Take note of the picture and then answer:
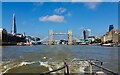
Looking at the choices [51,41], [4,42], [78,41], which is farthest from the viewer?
[78,41]

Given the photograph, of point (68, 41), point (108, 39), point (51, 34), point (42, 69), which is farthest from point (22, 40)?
point (42, 69)

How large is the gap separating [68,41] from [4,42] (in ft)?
81.4

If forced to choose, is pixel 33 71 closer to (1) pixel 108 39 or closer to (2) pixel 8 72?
(2) pixel 8 72

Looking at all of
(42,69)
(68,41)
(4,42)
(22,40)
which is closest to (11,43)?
(4,42)

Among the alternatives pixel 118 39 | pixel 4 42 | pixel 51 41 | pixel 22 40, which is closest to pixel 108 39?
pixel 118 39

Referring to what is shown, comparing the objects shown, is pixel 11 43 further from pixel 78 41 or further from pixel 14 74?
pixel 14 74

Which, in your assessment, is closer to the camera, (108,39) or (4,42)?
(4,42)

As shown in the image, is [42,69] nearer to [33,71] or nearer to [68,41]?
[33,71]

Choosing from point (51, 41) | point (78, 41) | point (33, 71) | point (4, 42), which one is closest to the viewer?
point (33, 71)

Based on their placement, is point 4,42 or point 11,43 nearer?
point 4,42

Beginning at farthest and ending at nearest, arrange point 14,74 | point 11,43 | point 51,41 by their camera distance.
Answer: point 51,41 → point 11,43 → point 14,74

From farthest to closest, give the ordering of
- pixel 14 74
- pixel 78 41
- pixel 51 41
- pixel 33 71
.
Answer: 1. pixel 78 41
2. pixel 51 41
3. pixel 33 71
4. pixel 14 74

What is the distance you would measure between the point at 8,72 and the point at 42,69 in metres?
1.77

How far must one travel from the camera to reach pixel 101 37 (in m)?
102
